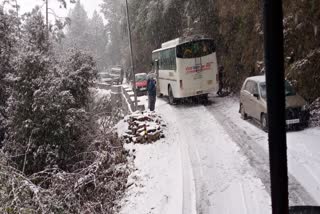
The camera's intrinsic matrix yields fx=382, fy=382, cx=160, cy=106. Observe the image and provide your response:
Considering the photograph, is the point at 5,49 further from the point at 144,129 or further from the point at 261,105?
the point at 261,105

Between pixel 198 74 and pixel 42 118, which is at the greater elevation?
pixel 198 74

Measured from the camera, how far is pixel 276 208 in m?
1.98

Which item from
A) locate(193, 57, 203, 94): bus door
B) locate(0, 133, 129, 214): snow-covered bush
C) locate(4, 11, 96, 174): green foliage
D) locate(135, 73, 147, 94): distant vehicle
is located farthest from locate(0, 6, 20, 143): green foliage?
locate(135, 73, 147, 94): distant vehicle

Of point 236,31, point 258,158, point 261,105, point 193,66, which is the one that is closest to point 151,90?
point 193,66

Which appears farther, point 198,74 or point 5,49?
point 198,74

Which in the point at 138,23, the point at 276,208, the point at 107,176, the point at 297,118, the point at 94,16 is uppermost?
the point at 94,16

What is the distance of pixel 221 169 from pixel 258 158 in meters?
1.23

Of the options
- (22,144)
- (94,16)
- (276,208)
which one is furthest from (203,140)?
(94,16)

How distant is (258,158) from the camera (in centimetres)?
1072

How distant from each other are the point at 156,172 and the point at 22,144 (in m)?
7.26

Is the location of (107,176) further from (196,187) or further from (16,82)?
(16,82)

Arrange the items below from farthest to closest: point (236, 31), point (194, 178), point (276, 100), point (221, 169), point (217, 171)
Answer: point (236, 31), point (221, 169), point (217, 171), point (194, 178), point (276, 100)

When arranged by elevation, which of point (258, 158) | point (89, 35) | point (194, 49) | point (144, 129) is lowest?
point (258, 158)

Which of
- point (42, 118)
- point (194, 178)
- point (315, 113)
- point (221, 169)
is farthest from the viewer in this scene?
point (42, 118)
